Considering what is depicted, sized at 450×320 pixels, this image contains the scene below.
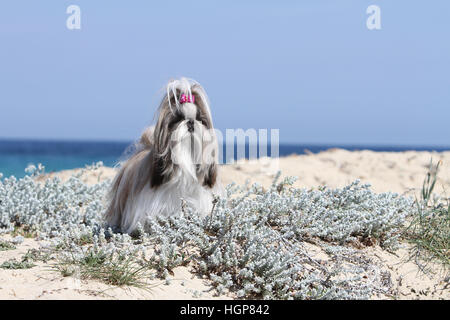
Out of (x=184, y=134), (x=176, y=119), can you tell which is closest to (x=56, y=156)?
(x=176, y=119)

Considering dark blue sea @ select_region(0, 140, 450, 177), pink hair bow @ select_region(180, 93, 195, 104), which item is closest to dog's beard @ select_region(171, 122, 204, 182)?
pink hair bow @ select_region(180, 93, 195, 104)

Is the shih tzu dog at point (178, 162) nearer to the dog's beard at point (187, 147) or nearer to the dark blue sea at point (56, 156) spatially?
the dog's beard at point (187, 147)

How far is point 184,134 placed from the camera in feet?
13.5

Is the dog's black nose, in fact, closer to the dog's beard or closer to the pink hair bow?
the dog's beard

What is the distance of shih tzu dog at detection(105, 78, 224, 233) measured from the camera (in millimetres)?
4160

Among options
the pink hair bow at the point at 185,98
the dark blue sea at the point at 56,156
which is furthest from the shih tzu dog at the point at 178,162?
the dark blue sea at the point at 56,156

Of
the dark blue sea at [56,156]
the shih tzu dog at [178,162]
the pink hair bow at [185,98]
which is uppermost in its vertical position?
the pink hair bow at [185,98]

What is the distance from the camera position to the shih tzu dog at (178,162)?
416 centimetres

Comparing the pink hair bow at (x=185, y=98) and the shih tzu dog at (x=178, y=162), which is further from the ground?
the pink hair bow at (x=185, y=98)
